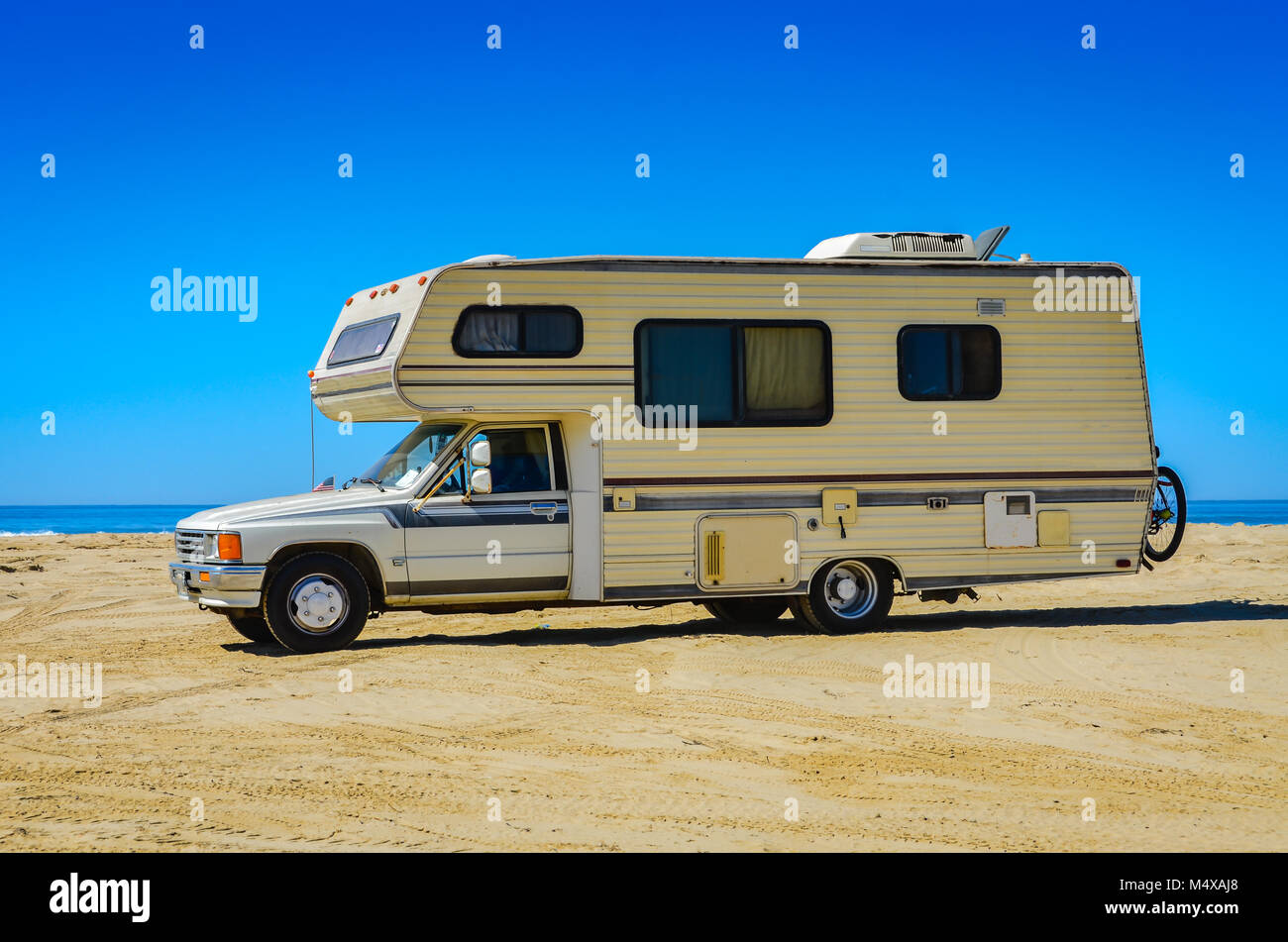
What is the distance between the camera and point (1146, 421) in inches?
477

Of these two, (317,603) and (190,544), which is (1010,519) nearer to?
(317,603)

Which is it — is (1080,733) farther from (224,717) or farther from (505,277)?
(505,277)

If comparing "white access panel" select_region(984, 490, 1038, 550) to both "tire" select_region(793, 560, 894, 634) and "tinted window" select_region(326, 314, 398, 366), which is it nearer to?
"tire" select_region(793, 560, 894, 634)

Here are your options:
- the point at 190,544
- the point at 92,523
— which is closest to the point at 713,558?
the point at 190,544

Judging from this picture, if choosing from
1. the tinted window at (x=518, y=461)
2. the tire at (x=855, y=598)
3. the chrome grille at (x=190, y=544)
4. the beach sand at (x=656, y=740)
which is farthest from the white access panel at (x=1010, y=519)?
the chrome grille at (x=190, y=544)

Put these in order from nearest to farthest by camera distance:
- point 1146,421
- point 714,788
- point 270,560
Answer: point 714,788, point 270,560, point 1146,421

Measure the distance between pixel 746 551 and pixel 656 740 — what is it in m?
4.30

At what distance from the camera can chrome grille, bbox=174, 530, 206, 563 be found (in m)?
10.6

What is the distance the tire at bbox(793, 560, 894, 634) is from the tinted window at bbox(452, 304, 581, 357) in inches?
127

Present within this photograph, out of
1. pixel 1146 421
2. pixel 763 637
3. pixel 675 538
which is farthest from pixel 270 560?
pixel 1146 421

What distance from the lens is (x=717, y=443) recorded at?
36.9 ft

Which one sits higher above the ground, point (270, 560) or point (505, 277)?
point (505, 277)
